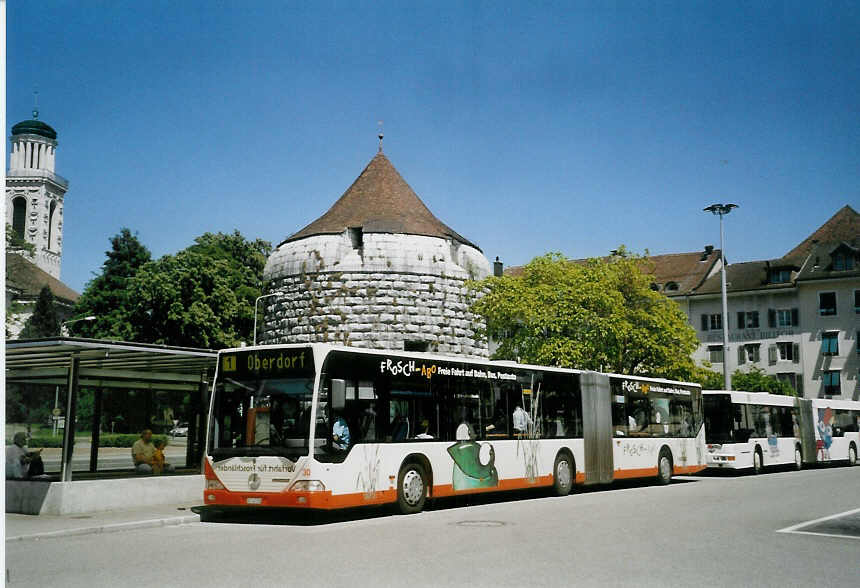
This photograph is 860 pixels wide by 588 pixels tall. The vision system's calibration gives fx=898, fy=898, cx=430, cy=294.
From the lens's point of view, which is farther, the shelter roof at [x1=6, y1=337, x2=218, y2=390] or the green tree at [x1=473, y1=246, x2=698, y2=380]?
the green tree at [x1=473, y1=246, x2=698, y2=380]

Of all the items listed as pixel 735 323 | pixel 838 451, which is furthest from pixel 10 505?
pixel 735 323

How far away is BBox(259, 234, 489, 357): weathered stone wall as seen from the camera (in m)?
50.5

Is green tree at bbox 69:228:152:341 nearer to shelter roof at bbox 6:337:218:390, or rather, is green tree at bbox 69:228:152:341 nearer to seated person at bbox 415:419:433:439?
shelter roof at bbox 6:337:218:390

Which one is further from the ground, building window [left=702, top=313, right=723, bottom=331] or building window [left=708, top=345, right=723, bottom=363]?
building window [left=702, top=313, right=723, bottom=331]

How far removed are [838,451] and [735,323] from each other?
3095 cm

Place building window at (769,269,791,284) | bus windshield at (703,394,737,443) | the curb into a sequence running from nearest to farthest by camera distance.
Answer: the curb < bus windshield at (703,394,737,443) < building window at (769,269,791,284)

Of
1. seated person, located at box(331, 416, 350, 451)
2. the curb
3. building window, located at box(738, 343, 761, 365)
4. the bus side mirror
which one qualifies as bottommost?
the curb

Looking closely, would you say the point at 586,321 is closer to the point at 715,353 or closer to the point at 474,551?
the point at 474,551

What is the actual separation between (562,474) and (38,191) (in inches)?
4292

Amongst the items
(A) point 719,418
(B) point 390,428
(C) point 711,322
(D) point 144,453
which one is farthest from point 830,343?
(D) point 144,453

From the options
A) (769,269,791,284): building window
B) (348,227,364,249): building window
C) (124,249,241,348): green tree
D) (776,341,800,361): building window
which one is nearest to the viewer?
(348,227,364,249): building window

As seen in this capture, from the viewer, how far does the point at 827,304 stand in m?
63.8

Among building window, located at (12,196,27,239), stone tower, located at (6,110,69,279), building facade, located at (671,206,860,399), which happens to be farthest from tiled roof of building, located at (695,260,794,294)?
building window, located at (12,196,27,239)

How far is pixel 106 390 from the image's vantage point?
17.5m
